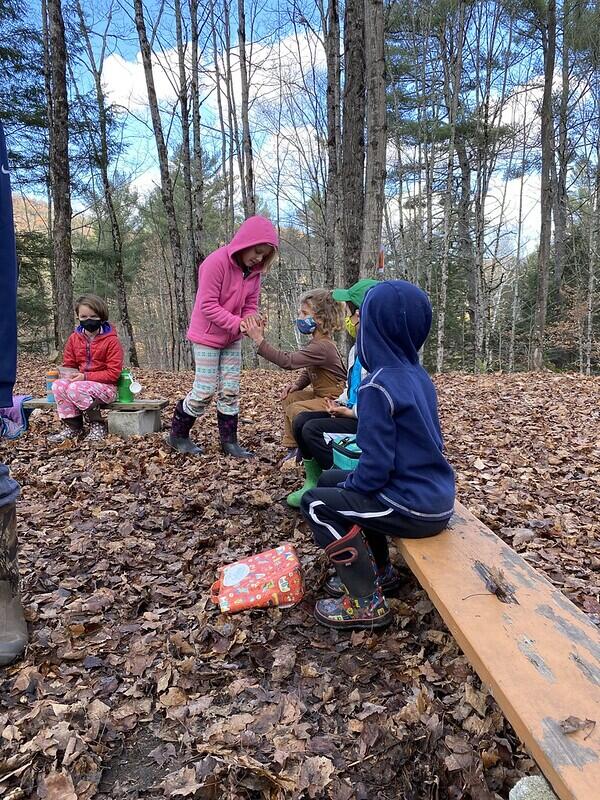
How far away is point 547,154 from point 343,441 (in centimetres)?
1371

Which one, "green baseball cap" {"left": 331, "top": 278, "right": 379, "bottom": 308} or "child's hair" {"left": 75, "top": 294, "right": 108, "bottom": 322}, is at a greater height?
"child's hair" {"left": 75, "top": 294, "right": 108, "bottom": 322}

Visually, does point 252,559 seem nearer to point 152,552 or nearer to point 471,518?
point 152,552

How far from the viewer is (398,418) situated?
7.51 feet

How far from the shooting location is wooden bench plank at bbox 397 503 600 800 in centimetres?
129

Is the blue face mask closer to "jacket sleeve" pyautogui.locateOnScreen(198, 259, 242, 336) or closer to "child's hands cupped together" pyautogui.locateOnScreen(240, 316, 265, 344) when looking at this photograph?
"child's hands cupped together" pyautogui.locateOnScreen(240, 316, 265, 344)

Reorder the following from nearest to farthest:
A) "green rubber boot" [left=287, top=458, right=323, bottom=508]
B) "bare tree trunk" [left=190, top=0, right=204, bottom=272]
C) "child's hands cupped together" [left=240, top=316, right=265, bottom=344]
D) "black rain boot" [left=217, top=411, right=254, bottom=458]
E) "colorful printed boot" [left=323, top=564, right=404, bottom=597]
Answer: "colorful printed boot" [left=323, top=564, right=404, bottom=597]
"green rubber boot" [left=287, top=458, right=323, bottom=508]
"child's hands cupped together" [left=240, top=316, right=265, bottom=344]
"black rain boot" [left=217, top=411, right=254, bottom=458]
"bare tree trunk" [left=190, top=0, right=204, bottom=272]

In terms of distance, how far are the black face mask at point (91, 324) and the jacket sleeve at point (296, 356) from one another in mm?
2033

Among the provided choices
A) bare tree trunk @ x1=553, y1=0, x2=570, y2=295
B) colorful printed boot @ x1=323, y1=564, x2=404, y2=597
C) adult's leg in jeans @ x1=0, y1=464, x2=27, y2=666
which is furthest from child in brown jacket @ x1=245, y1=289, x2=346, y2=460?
bare tree trunk @ x1=553, y1=0, x2=570, y2=295

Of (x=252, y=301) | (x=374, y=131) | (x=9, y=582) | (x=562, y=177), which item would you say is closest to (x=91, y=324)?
(x=252, y=301)

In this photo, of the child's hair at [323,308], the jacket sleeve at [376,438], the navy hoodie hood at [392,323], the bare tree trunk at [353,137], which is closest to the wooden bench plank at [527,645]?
the jacket sleeve at [376,438]

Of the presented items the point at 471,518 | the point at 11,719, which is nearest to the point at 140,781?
the point at 11,719

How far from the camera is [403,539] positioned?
2.39m

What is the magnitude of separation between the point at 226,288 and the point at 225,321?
1.06ft

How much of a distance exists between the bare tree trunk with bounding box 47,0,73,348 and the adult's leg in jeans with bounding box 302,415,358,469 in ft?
27.0
